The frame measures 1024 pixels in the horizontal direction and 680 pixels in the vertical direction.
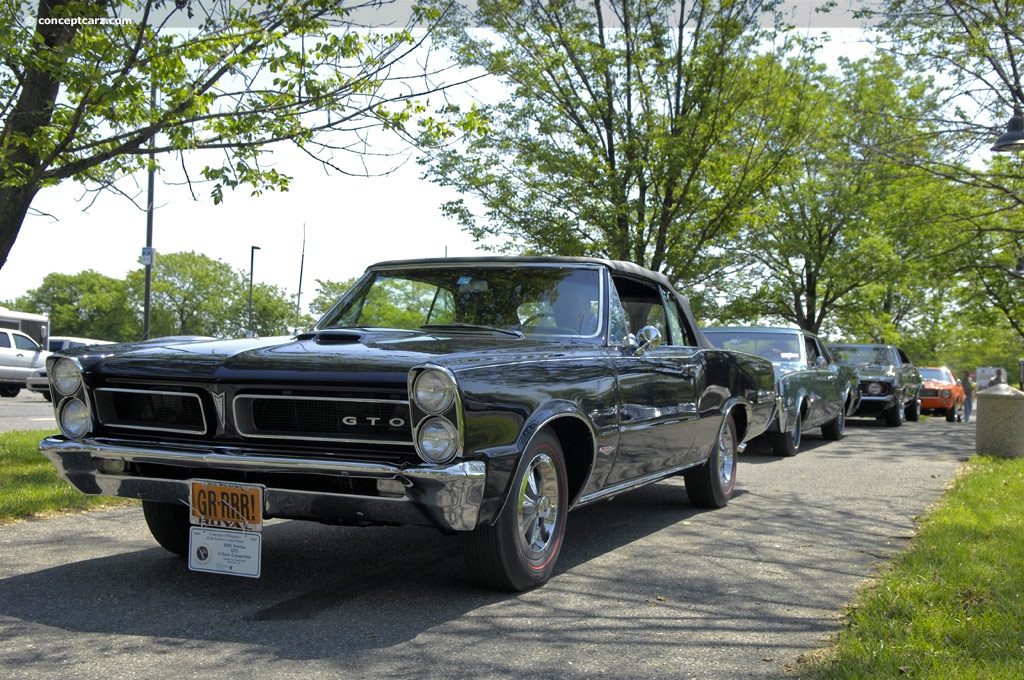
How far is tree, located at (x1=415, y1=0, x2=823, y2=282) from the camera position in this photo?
15.7m

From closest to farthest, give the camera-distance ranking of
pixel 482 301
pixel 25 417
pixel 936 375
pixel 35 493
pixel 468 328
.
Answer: pixel 468 328 < pixel 482 301 < pixel 35 493 < pixel 25 417 < pixel 936 375

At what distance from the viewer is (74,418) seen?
14.8 ft

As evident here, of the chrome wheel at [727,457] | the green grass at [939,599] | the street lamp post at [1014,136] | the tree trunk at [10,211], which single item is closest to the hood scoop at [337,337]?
the green grass at [939,599]

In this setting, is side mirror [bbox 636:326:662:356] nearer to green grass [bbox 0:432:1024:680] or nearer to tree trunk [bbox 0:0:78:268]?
green grass [bbox 0:432:1024:680]

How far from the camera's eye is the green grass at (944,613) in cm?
340

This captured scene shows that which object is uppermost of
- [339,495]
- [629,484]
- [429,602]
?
[339,495]

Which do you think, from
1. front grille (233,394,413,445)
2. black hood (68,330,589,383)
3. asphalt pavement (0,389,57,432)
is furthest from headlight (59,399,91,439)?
asphalt pavement (0,389,57,432)

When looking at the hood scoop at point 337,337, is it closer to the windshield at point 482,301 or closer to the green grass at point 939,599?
the windshield at point 482,301

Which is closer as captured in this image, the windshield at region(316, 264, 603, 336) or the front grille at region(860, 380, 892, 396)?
the windshield at region(316, 264, 603, 336)

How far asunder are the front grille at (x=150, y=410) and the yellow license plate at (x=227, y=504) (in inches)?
13.7

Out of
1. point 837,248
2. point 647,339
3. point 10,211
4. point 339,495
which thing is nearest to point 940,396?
point 837,248

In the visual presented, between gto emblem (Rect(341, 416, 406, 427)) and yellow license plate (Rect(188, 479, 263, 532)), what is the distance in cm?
45

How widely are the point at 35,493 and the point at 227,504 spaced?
138 inches

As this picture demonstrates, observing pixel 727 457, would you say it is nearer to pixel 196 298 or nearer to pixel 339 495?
pixel 339 495
